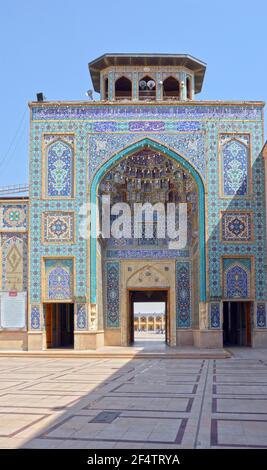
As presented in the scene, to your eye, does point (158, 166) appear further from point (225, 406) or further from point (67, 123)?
point (225, 406)

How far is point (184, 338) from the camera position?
637 inches

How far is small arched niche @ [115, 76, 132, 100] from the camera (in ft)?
55.4

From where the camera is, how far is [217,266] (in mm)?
14945

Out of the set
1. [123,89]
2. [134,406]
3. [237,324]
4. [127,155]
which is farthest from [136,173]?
[134,406]

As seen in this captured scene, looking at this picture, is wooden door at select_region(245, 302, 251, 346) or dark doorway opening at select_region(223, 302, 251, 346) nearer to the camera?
wooden door at select_region(245, 302, 251, 346)

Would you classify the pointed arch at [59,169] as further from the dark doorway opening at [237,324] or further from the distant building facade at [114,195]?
the dark doorway opening at [237,324]

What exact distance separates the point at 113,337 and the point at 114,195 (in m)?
3.76

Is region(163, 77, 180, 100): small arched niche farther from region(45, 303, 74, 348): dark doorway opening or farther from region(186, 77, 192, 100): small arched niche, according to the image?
region(45, 303, 74, 348): dark doorway opening

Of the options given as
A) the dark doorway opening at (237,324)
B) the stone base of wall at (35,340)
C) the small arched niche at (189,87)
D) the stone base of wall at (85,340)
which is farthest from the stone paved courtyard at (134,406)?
the small arched niche at (189,87)

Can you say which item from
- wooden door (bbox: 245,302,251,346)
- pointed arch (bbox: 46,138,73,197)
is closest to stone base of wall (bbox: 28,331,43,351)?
pointed arch (bbox: 46,138,73,197)

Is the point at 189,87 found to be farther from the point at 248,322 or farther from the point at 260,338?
the point at 260,338

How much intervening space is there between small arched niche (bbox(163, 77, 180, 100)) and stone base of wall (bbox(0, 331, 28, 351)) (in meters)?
7.41
